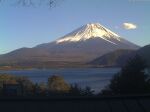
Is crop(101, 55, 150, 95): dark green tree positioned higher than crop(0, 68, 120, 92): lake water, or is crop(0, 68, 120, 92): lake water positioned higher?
crop(0, 68, 120, 92): lake water

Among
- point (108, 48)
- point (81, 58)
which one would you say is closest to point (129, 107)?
point (81, 58)

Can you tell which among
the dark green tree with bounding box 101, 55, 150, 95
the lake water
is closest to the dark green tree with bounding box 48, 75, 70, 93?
the lake water

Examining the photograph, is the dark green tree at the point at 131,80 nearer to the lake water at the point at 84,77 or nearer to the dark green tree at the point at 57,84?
the dark green tree at the point at 57,84

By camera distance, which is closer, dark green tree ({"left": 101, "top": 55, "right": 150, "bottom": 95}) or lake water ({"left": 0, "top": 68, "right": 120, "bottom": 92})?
dark green tree ({"left": 101, "top": 55, "right": 150, "bottom": 95})

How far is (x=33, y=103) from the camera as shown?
8.25m

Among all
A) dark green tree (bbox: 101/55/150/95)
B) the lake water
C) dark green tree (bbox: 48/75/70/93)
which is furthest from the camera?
the lake water

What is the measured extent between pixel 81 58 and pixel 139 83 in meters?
152

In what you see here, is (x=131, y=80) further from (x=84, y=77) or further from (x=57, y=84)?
(x=84, y=77)

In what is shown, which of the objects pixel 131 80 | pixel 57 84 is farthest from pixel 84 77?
pixel 131 80

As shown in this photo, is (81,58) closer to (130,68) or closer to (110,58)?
(110,58)

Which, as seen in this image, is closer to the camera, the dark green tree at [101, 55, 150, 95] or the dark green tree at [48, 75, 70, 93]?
the dark green tree at [101, 55, 150, 95]

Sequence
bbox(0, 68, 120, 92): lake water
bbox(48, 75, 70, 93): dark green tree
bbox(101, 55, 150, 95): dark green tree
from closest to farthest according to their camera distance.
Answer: bbox(101, 55, 150, 95): dark green tree
bbox(48, 75, 70, 93): dark green tree
bbox(0, 68, 120, 92): lake water

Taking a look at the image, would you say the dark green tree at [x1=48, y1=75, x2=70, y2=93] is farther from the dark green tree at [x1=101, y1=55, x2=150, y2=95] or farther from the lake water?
the dark green tree at [x1=101, y1=55, x2=150, y2=95]

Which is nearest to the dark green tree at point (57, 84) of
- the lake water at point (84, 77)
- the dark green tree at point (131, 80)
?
the lake water at point (84, 77)
